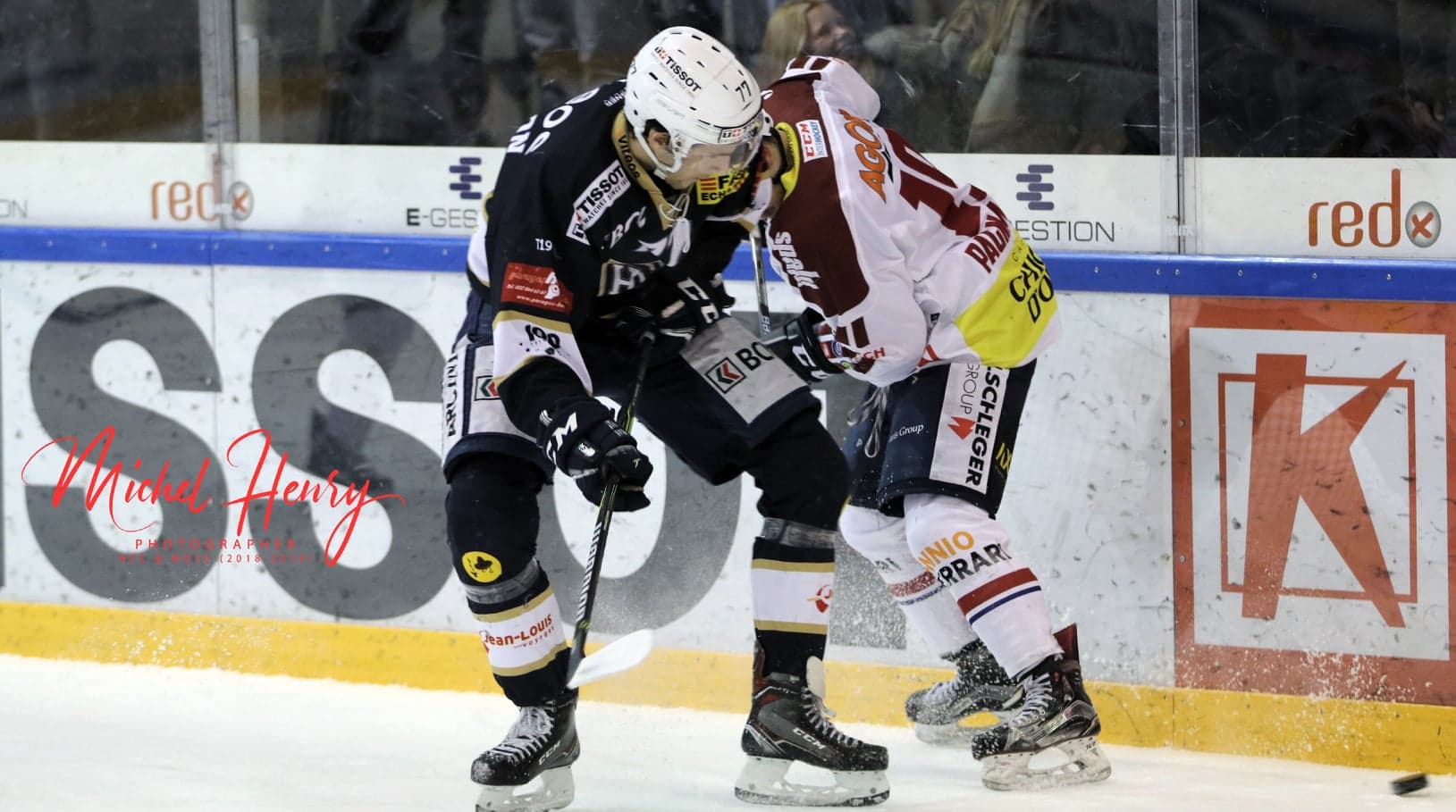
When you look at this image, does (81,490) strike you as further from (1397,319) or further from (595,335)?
(1397,319)

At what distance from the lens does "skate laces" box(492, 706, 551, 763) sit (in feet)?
10.3

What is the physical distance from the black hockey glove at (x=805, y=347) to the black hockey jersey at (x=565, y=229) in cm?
43

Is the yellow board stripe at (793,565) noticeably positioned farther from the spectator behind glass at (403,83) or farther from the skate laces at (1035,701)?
the spectator behind glass at (403,83)

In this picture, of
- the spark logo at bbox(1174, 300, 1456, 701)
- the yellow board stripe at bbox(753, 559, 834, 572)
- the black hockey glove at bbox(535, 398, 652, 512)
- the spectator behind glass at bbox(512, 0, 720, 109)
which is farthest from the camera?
the spectator behind glass at bbox(512, 0, 720, 109)

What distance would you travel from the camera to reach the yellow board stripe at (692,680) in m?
3.60

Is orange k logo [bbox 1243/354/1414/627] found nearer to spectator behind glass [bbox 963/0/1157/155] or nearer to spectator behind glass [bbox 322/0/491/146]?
spectator behind glass [bbox 963/0/1157/155]

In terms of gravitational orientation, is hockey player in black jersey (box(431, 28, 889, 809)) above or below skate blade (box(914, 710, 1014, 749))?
above

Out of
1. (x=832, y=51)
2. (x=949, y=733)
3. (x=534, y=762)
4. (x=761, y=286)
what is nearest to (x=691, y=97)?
(x=761, y=286)

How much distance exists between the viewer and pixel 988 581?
11.1ft

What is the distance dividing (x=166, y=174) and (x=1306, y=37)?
278 centimetres

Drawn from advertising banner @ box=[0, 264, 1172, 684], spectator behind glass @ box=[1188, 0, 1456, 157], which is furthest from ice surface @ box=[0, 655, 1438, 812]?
spectator behind glass @ box=[1188, 0, 1456, 157]

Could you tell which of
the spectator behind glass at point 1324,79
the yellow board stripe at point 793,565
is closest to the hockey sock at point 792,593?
the yellow board stripe at point 793,565

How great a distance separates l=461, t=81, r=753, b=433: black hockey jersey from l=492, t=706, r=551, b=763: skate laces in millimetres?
530

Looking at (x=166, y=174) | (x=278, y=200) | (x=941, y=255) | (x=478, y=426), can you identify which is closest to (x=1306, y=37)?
(x=941, y=255)
